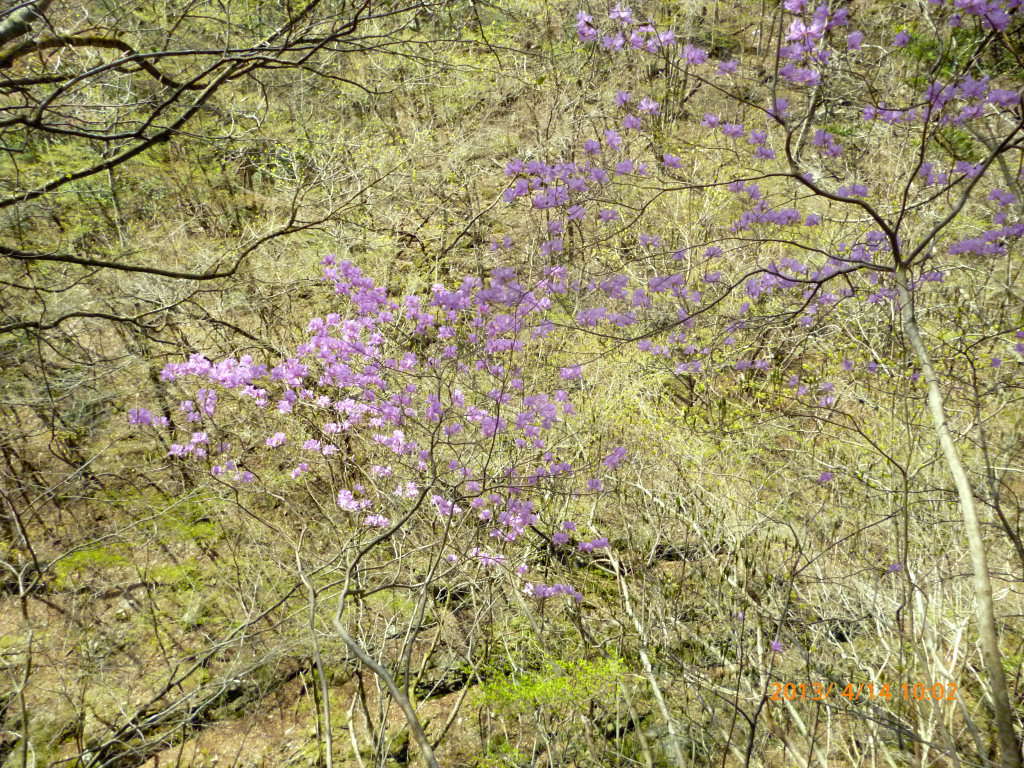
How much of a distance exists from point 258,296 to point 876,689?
619cm

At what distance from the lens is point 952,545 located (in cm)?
297

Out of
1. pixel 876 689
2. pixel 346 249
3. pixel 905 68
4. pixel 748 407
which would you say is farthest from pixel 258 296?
pixel 905 68

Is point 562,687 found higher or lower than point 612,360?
lower

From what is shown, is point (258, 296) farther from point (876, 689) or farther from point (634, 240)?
point (876, 689)
